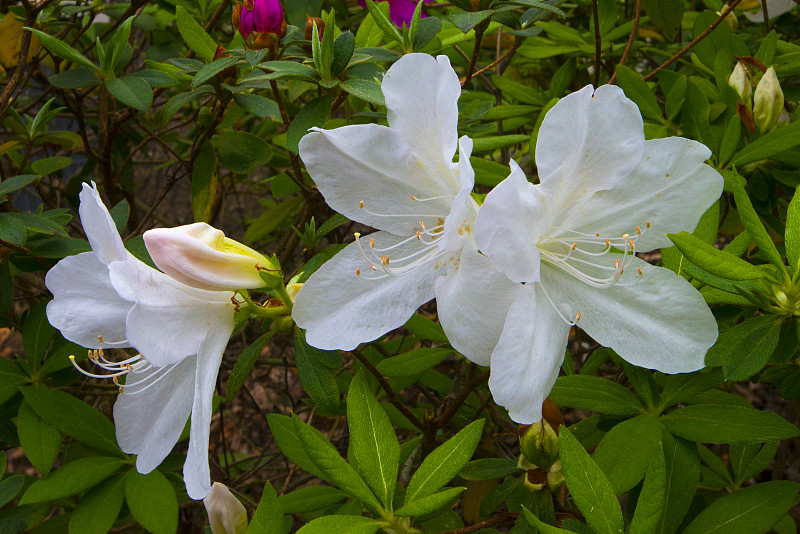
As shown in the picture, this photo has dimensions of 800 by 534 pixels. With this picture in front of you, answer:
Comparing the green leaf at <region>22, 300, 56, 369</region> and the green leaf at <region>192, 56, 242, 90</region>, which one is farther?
the green leaf at <region>22, 300, 56, 369</region>

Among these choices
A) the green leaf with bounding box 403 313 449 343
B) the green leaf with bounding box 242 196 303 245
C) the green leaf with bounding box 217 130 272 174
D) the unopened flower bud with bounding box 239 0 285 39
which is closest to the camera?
the unopened flower bud with bounding box 239 0 285 39

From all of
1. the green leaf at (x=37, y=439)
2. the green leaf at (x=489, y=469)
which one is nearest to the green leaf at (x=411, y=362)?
the green leaf at (x=489, y=469)

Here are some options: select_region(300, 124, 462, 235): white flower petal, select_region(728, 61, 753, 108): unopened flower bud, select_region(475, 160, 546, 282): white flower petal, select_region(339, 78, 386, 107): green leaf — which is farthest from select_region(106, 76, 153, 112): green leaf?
select_region(728, 61, 753, 108): unopened flower bud

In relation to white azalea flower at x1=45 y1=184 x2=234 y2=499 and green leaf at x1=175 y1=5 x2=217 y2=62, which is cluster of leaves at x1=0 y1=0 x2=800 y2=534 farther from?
white azalea flower at x1=45 y1=184 x2=234 y2=499

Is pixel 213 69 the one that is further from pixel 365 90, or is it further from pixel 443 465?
pixel 443 465

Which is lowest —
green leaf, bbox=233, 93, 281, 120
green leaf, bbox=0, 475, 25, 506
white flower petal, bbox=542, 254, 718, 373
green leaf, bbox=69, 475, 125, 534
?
green leaf, bbox=69, 475, 125, 534
